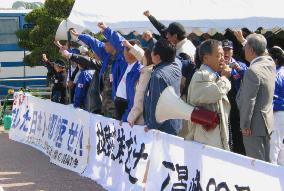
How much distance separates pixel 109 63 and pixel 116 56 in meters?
0.41

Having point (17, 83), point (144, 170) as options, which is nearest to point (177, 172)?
point (144, 170)

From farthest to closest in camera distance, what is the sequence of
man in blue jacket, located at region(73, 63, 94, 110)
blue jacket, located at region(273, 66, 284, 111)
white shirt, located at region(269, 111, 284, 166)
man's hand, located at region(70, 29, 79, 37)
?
man in blue jacket, located at region(73, 63, 94, 110) → man's hand, located at region(70, 29, 79, 37) → white shirt, located at region(269, 111, 284, 166) → blue jacket, located at region(273, 66, 284, 111)

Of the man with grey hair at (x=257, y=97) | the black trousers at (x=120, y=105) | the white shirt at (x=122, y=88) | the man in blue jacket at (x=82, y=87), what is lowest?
the man in blue jacket at (x=82, y=87)

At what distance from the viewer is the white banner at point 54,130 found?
9547 mm

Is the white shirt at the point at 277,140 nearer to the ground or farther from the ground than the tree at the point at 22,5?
farther from the ground

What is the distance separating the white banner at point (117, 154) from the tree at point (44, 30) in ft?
36.3

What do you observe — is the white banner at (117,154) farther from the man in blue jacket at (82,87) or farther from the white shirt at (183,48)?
the man in blue jacket at (82,87)

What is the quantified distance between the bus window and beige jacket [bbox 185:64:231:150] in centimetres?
1633

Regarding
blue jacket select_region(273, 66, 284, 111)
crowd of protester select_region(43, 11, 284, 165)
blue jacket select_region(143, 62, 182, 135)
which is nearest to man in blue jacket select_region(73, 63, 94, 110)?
crowd of protester select_region(43, 11, 284, 165)

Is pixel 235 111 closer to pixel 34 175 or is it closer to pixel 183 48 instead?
pixel 183 48

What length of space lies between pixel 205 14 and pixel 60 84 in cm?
537

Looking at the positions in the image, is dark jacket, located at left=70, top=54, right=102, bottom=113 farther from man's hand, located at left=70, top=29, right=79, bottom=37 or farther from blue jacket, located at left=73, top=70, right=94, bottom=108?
man's hand, located at left=70, top=29, right=79, bottom=37

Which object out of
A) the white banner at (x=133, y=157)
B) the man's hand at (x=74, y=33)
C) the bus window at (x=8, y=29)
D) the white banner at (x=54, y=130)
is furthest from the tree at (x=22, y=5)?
the man's hand at (x=74, y=33)

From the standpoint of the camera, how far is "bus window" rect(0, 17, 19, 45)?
21.3m
